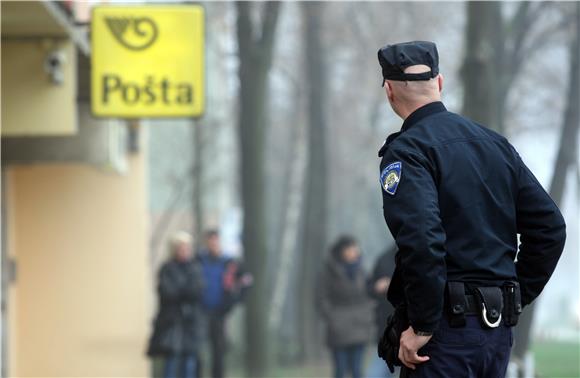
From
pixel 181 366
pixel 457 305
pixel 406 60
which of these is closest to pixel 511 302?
pixel 457 305

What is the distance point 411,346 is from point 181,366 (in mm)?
10858

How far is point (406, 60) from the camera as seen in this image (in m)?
4.92

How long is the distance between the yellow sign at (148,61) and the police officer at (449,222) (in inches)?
248

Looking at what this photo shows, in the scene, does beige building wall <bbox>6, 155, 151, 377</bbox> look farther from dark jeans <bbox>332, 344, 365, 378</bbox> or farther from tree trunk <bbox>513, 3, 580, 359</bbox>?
tree trunk <bbox>513, 3, 580, 359</bbox>

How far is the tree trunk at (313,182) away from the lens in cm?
2592

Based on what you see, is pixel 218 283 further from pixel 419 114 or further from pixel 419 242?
pixel 419 242

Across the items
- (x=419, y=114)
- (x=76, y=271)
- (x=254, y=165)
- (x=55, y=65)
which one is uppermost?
(x=55, y=65)

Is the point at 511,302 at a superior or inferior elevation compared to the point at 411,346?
superior

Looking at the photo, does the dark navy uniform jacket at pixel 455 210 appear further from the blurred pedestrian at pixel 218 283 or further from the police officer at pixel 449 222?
the blurred pedestrian at pixel 218 283

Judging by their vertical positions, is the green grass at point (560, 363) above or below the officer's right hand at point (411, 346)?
below

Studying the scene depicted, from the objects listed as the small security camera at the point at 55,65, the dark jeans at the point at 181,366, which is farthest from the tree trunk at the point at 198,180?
the small security camera at the point at 55,65

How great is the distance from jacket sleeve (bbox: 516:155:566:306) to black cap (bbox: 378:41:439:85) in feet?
1.56

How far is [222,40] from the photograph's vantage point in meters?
35.9

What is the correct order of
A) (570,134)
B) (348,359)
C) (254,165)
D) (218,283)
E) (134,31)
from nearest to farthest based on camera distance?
(134,31), (348,359), (218,283), (254,165), (570,134)
